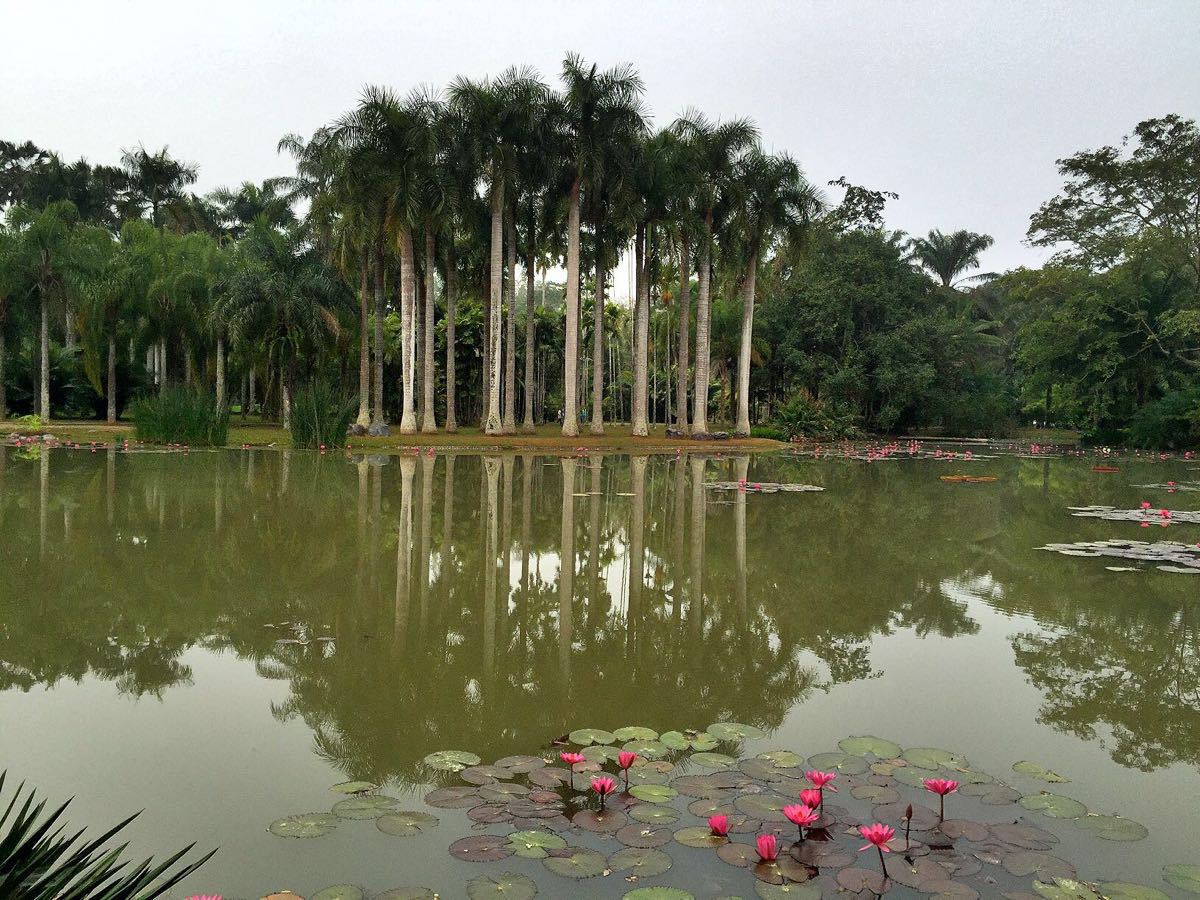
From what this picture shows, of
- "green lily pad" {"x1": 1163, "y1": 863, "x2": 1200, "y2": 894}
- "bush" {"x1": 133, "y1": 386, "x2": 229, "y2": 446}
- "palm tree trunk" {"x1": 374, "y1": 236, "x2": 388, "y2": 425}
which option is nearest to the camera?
"green lily pad" {"x1": 1163, "y1": 863, "x2": 1200, "y2": 894}

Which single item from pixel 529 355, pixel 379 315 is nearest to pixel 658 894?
pixel 379 315

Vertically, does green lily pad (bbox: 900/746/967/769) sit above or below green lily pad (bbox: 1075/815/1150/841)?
above

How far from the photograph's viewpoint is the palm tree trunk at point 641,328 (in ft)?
111

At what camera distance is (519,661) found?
557cm

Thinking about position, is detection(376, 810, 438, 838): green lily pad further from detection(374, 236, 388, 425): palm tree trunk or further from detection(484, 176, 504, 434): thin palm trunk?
detection(374, 236, 388, 425): palm tree trunk

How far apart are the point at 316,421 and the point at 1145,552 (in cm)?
2095

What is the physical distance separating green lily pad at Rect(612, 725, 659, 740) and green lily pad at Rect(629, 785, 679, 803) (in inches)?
20.6

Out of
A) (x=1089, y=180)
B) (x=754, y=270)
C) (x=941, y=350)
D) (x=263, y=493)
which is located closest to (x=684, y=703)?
(x=263, y=493)

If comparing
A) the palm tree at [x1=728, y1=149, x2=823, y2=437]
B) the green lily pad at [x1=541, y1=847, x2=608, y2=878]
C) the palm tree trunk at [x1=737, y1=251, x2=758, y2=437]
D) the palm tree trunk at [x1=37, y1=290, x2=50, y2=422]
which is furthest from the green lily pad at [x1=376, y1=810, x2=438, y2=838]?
the palm tree trunk at [x1=37, y1=290, x2=50, y2=422]

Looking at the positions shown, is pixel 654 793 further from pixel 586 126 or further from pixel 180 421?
pixel 586 126

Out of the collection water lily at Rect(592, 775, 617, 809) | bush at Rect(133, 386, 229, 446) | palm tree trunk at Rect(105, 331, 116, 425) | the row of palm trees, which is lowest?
water lily at Rect(592, 775, 617, 809)

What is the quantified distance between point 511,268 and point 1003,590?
27.3 m

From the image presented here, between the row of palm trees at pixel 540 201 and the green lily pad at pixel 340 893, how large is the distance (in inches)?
1076

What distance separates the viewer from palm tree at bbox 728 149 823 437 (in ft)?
114
